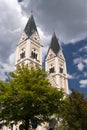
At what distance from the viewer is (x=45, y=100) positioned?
20250 millimetres

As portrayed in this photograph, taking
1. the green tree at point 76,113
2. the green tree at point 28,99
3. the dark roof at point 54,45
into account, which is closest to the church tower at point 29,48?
the dark roof at point 54,45

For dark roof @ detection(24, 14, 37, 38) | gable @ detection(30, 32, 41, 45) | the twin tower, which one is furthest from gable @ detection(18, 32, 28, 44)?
gable @ detection(30, 32, 41, 45)

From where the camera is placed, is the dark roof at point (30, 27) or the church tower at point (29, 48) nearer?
the church tower at point (29, 48)

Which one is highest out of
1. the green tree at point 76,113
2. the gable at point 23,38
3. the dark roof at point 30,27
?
the dark roof at point 30,27

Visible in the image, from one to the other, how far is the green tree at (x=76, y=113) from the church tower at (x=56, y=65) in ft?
117

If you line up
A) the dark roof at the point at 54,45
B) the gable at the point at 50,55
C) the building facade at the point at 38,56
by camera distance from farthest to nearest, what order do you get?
1. the dark roof at the point at 54,45
2. the gable at the point at 50,55
3. the building facade at the point at 38,56

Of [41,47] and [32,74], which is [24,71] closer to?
[32,74]

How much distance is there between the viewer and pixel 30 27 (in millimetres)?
67812

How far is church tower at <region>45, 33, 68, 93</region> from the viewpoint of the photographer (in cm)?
6238

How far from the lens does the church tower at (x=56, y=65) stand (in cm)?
6238

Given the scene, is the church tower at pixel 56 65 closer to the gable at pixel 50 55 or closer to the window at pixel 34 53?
the gable at pixel 50 55

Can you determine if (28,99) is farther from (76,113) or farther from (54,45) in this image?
(54,45)

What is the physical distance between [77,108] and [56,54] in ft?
151

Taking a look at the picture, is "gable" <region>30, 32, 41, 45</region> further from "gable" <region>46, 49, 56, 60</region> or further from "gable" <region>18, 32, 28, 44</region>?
"gable" <region>46, 49, 56, 60</region>
